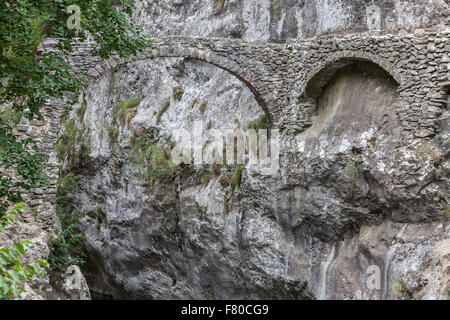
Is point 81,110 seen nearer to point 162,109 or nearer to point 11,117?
point 162,109

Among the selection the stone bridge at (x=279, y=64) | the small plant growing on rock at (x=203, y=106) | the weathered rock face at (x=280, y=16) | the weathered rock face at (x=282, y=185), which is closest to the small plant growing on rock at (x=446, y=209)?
the weathered rock face at (x=282, y=185)

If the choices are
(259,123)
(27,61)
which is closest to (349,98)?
(259,123)

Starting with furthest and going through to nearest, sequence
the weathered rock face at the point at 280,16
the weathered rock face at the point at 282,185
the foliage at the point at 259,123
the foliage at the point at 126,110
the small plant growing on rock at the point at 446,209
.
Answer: the foliage at the point at 126,110, the foliage at the point at 259,123, the weathered rock face at the point at 280,16, the weathered rock face at the point at 282,185, the small plant growing on rock at the point at 446,209

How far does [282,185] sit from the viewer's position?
1282 centimetres

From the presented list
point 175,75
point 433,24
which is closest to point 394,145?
point 433,24

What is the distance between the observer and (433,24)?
10727mm

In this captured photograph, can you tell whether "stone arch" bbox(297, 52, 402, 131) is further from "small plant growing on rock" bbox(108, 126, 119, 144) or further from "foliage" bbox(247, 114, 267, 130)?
"small plant growing on rock" bbox(108, 126, 119, 144)

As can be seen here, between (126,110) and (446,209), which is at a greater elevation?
(126,110)

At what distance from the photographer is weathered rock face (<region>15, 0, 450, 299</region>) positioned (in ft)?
32.8

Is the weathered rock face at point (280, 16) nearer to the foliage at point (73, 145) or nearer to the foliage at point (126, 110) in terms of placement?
the foliage at point (126, 110)

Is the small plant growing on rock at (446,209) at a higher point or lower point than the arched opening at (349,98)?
lower

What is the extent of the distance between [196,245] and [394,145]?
7.50m

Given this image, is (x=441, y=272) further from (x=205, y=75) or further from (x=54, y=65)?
(x=205, y=75)

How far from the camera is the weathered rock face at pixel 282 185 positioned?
999 cm
